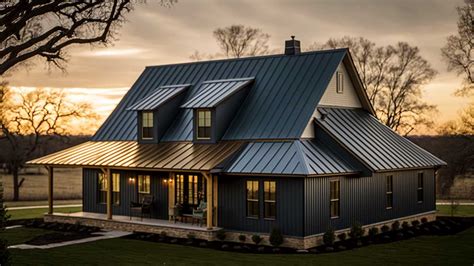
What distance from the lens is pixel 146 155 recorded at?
28.2m

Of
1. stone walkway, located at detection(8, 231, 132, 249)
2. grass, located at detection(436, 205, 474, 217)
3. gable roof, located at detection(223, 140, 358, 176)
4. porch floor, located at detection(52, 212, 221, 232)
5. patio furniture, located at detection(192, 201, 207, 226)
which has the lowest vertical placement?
stone walkway, located at detection(8, 231, 132, 249)

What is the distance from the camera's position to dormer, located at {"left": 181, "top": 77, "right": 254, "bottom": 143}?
27.5m

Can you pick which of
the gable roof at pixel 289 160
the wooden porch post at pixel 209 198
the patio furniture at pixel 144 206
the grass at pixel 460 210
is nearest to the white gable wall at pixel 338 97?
the gable roof at pixel 289 160

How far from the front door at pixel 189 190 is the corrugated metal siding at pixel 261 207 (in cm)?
164

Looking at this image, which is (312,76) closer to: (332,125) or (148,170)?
(332,125)

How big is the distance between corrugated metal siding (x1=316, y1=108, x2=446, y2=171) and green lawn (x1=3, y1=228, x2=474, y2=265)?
4.10 m

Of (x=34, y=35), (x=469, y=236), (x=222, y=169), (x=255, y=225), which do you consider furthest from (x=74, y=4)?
(x=469, y=236)

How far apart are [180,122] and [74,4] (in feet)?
32.0

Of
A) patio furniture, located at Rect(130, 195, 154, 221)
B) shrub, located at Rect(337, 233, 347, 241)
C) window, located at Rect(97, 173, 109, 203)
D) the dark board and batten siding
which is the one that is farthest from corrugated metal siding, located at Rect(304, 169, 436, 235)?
window, located at Rect(97, 173, 109, 203)

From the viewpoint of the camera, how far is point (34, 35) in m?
22.0

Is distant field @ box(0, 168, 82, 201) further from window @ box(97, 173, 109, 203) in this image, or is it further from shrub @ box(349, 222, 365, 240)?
shrub @ box(349, 222, 365, 240)

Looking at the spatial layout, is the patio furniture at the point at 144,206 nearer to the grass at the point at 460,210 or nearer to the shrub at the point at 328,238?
the shrub at the point at 328,238

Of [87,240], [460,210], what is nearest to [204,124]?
[87,240]

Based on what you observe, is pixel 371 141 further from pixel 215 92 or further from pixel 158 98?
pixel 158 98
